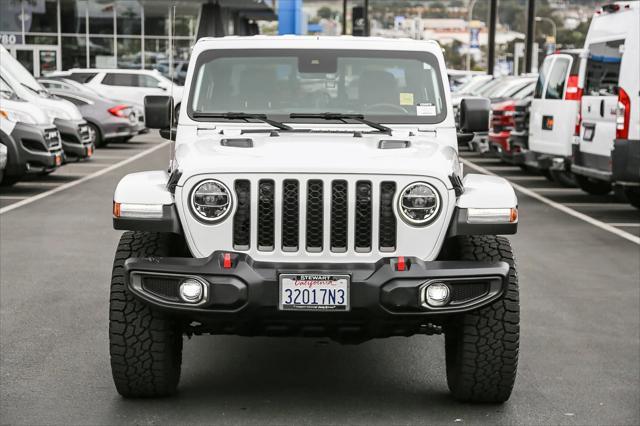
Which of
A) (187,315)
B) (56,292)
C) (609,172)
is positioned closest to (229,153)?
(187,315)

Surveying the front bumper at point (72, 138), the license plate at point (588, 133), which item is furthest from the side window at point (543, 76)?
the front bumper at point (72, 138)

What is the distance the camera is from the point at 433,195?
5.88 meters

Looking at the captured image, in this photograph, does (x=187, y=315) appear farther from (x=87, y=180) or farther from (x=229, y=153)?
(x=87, y=180)

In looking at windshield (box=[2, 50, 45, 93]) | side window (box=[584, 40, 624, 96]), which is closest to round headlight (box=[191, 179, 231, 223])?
side window (box=[584, 40, 624, 96])

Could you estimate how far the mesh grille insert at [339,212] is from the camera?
578 cm

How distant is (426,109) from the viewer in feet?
23.9

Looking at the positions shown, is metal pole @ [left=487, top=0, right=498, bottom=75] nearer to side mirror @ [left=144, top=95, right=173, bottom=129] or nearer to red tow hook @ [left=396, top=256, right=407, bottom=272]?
→ side mirror @ [left=144, top=95, right=173, bottom=129]

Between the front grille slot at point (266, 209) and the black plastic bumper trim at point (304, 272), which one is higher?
the front grille slot at point (266, 209)

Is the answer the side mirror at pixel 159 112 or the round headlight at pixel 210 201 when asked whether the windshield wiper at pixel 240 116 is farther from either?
the round headlight at pixel 210 201

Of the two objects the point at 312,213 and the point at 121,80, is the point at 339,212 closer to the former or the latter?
the point at 312,213

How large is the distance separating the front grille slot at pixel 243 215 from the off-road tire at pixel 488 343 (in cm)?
109

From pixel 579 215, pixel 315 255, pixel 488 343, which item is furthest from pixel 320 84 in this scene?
pixel 579 215

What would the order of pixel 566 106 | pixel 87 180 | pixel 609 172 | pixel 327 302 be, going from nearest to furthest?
1. pixel 327 302
2. pixel 609 172
3. pixel 566 106
4. pixel 87 180

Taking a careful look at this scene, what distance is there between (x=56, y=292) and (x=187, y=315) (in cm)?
378
